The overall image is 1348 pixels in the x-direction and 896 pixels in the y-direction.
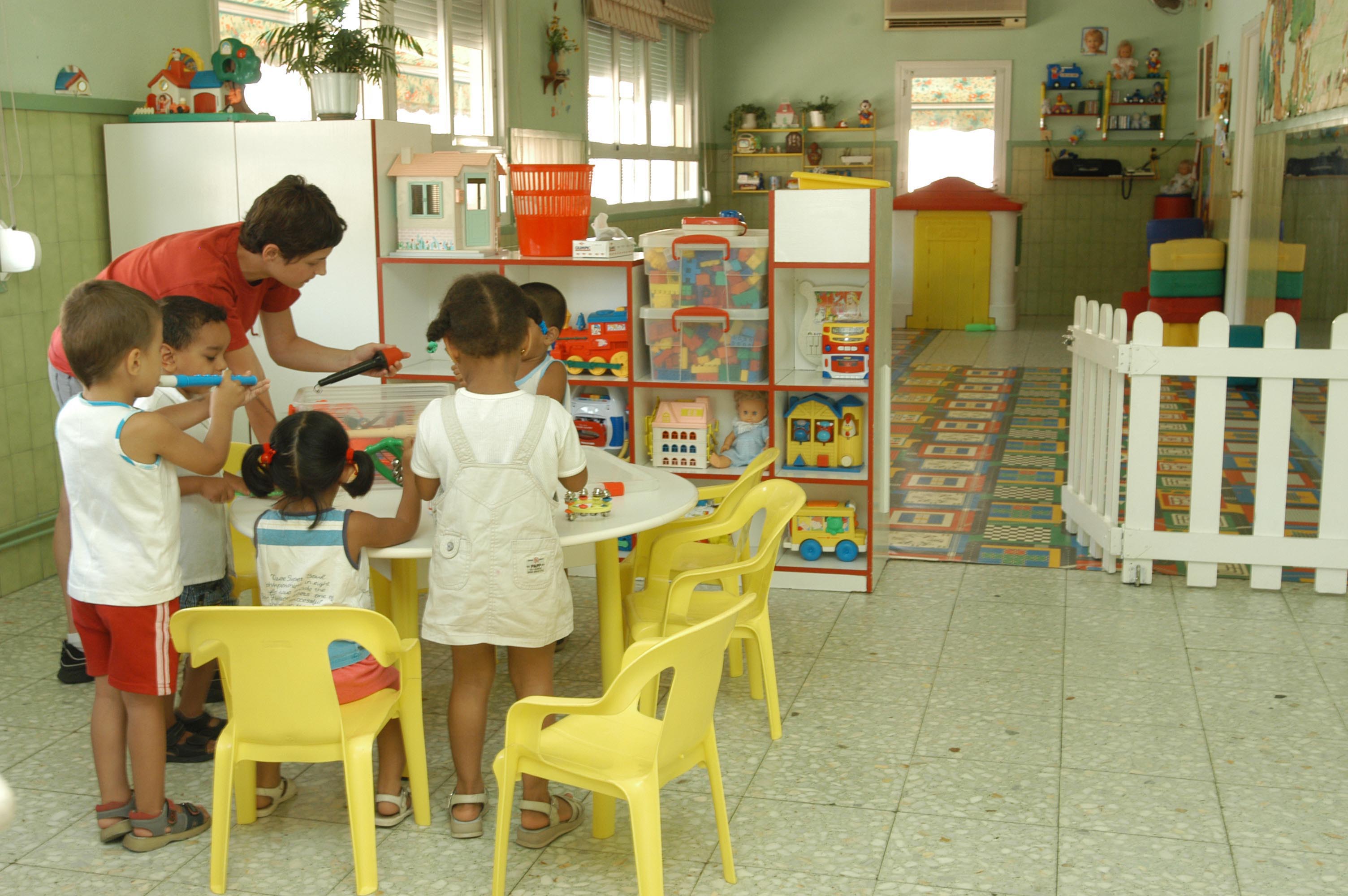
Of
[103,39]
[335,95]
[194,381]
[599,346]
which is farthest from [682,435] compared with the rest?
[103,39]

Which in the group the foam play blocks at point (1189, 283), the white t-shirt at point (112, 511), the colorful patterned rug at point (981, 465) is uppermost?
the foam play blocks at point (1189, 283)

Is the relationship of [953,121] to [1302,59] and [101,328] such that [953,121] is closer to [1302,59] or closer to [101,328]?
[1302,59]

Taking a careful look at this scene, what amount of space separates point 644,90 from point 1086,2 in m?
4.23

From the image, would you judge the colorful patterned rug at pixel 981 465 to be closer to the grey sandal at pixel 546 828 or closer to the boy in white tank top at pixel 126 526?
the grey sandal at pixel 546 828

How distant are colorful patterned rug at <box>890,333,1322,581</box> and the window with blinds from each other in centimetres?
312

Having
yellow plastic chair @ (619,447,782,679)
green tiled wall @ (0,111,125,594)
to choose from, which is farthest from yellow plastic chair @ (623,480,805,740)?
green tiled wall @ (0,111,125,594)

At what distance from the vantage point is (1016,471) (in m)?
5.83

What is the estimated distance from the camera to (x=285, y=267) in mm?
2963

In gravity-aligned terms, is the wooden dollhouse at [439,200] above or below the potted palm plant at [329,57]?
below

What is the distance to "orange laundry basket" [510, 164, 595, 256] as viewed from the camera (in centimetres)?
408

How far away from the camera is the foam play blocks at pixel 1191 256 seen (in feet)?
27.5

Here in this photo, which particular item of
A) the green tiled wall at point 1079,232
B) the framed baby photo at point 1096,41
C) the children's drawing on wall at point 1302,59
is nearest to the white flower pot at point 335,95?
the children's drawing on wall at point 1302,59

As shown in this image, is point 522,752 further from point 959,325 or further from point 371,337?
point 959,325

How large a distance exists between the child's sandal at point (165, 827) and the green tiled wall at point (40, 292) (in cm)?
202
